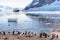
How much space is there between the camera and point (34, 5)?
1262 mm

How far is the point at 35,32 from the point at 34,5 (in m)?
0.33

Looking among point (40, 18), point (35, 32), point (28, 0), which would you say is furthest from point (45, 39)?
point (28, 0)

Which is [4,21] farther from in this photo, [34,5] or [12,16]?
[34,5]

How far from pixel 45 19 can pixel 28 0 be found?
1.03ft

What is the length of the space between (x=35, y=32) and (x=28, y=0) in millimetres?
401

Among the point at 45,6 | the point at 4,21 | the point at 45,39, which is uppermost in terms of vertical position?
the point at 45,6

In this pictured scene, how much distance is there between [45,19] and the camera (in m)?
1.26

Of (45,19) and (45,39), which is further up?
(45,19)

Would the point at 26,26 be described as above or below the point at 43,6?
below

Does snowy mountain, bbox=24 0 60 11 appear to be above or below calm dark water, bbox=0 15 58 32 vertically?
above

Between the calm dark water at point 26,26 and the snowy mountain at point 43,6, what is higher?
the snowy mountain at point 43,6

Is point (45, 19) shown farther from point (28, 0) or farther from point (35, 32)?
point (28, 0)

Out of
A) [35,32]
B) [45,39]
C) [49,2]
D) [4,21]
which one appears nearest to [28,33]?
[35,32]

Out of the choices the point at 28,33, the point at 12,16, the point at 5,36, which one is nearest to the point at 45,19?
the point at 28,33
